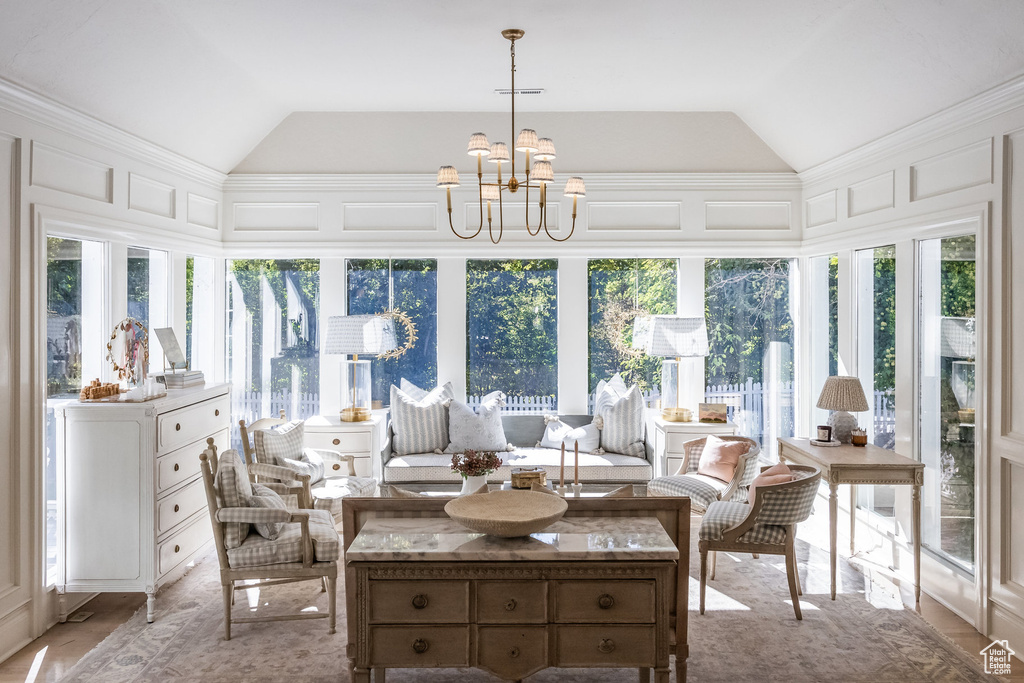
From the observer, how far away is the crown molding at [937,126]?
11.8ft

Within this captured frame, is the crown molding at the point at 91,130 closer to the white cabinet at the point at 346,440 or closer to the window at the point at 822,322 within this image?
the white cabinet at the point at 346,440

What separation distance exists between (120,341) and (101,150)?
1208 mm

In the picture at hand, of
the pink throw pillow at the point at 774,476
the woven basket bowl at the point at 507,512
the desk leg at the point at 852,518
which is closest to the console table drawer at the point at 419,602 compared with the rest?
the woven basket bowl at the point at 507,512

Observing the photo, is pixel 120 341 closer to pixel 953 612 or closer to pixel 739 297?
pixel 739 297

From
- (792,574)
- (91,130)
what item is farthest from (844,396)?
(91,130)

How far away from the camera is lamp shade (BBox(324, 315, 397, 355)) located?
225 inches

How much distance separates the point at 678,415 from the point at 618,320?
101 centimetres

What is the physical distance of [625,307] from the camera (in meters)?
6.31

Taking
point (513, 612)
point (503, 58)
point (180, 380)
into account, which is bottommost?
point (513, 612)

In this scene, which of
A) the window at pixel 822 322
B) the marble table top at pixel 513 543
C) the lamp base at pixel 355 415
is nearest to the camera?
the marble table top at pixel 513 543

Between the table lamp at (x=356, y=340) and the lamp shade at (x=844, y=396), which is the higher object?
the table lamp at (x=356, y=340)

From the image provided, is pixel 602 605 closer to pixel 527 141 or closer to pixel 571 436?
pixel 527 141

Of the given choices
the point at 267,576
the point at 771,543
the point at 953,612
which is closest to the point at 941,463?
the point at 953,612

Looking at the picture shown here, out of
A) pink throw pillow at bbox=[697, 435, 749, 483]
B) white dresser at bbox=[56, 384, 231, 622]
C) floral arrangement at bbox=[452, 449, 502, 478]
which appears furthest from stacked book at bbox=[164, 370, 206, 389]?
pink throw pillow at bbox=[697, 435, 749, 483]
